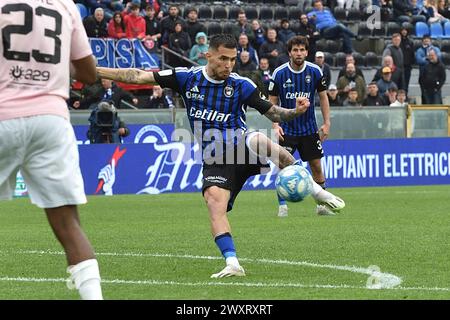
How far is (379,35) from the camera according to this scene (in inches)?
1261

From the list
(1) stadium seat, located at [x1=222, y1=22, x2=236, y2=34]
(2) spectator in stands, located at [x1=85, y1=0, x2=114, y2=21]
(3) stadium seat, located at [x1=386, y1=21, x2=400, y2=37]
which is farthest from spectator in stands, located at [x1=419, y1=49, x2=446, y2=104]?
(2) spectator in stands, located at [x1=85, y1=0, x2=114, y2=21]

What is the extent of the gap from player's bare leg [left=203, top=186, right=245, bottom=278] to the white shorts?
285 centimetres

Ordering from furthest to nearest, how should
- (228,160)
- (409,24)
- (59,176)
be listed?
1. (409,24)
2. (228,160)
3. (59,176)

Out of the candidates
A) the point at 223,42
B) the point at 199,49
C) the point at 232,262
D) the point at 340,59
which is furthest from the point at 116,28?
the point at 232,262

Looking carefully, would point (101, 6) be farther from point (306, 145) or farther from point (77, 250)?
point (77, 250)

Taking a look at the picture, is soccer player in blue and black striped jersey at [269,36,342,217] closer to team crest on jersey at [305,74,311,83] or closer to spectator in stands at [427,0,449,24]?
team crest on jersey at [305,74,311,83]

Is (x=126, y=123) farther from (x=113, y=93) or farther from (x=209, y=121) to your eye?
(x=209, y=121)

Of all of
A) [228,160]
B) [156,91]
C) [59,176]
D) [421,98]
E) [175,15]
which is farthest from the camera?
[421,98]

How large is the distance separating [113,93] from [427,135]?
23.5 feet

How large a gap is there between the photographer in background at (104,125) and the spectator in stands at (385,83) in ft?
26.0

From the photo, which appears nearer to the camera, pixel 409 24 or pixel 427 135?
pixel 427 135

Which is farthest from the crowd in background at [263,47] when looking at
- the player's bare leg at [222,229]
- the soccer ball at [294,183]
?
the player's bare leg at [222,229]
